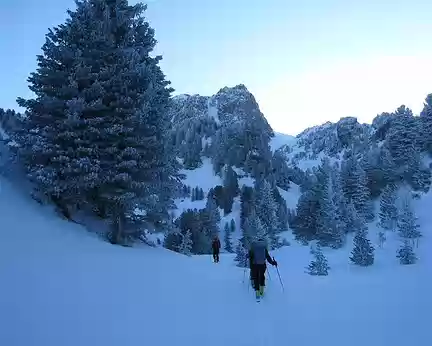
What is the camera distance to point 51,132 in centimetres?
1514

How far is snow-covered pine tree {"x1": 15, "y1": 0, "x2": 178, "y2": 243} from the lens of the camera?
48.5 feet

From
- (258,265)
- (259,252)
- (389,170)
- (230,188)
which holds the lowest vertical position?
(258,265)

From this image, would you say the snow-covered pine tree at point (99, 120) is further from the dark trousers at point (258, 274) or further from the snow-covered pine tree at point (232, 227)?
the snow-covered pine tree at point (232, 227)

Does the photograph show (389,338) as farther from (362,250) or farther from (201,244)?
(201,244)

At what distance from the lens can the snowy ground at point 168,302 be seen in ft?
19.4

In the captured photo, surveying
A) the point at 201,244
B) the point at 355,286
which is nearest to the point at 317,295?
the point at 355,286

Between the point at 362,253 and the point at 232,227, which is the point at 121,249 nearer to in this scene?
the point at 362,253

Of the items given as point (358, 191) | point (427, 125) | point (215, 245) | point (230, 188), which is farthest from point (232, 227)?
point (215, 245)

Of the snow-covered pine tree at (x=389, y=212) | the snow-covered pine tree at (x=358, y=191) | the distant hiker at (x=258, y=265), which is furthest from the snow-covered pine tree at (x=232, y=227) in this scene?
the distant hiker at (x=258, y=265)

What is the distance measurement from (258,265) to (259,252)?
36 centimetres

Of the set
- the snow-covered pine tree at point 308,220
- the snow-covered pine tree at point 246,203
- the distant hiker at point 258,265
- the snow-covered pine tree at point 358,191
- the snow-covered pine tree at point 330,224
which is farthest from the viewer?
the snow-covered pine tree at point 246,203

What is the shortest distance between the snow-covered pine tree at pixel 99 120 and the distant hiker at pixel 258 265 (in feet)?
23.0

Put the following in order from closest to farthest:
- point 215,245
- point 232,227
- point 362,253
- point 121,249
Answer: point 121,249 < point 215,245 < point 362,253 < point 232,227

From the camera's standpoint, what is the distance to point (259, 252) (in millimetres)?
9516
